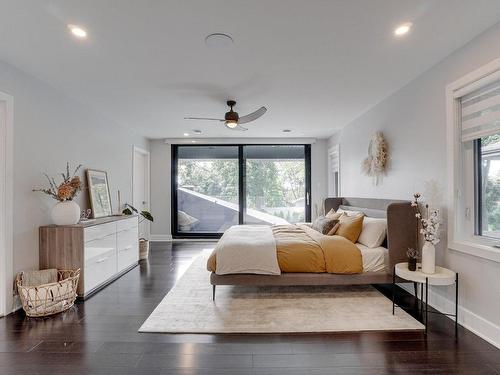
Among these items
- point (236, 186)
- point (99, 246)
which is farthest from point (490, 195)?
point (236, 186)

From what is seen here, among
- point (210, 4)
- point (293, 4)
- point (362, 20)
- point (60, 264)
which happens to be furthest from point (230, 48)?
point (60, 264)

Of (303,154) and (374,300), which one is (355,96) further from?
(303,154)

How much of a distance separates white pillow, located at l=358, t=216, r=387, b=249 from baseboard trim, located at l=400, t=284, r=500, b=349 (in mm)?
707

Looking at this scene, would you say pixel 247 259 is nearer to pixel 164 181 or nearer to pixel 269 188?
pixel 269 188

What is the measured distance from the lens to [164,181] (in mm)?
7004

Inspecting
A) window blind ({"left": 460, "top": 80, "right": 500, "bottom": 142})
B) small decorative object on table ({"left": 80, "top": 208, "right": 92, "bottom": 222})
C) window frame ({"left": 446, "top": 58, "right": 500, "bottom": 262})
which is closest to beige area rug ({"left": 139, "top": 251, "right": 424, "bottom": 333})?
window frame ({"left": 446, "top": 58, "right": 500, "bottom": 262})

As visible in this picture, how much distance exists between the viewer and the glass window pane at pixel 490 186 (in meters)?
2.39

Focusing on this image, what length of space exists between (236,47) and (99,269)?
3102 mm

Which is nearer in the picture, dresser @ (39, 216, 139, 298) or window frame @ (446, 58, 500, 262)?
window frame @ (446, 58, 500, 262)

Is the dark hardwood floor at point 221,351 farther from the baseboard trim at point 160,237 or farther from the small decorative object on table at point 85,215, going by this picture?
the baseboard trim at point 160,237

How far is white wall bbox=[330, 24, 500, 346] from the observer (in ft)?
7.54

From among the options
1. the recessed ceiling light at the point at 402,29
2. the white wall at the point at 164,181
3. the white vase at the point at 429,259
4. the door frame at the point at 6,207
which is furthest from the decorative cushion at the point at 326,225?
the door frame at the point at 6,207

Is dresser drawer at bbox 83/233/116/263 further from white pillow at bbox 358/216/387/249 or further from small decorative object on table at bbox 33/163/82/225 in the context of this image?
white pillow at bbox 358/216/387/249

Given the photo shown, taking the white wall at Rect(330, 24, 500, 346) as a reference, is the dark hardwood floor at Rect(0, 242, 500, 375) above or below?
below
